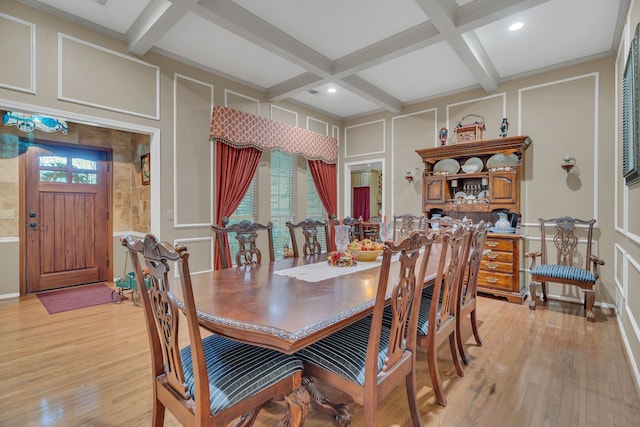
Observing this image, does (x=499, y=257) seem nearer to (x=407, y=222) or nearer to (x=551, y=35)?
(x=407, y=222)

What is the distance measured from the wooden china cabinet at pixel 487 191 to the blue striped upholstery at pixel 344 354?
2735 mm

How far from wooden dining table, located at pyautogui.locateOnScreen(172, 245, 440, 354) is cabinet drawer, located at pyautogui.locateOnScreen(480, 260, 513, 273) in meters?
2.17

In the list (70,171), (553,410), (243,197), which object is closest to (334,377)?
(553,410)

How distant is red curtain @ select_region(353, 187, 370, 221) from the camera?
8906 millimetres

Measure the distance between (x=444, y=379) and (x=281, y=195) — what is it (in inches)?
137

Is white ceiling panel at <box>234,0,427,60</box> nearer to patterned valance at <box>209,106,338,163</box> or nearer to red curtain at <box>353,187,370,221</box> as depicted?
patterned valance at <box>209,106,338,163</box>

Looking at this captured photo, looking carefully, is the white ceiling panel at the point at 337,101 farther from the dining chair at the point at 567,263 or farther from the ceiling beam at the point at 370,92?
the dining chair at the point at 567,263

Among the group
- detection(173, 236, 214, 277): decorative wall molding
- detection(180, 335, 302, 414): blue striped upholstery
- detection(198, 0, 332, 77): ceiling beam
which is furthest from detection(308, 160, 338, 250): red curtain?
detection(180, 335, 302, 414): blue striped upholstery

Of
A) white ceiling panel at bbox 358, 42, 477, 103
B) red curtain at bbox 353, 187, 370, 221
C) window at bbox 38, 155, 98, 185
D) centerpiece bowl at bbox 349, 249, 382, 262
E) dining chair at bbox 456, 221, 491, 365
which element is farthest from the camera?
red curtain at bbox 353, 187, 370, 221

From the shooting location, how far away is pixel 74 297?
13.0 ft

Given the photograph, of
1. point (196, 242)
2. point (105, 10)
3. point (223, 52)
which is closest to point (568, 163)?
point (223, 52)

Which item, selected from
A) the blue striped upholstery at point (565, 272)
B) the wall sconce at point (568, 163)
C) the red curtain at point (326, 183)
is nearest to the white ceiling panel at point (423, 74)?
the wall sconce at point (568, 163)

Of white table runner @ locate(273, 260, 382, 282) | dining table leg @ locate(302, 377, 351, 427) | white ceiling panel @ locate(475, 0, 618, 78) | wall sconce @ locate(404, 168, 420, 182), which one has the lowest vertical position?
dining table leg @ locate(302, 377, 351, 427)

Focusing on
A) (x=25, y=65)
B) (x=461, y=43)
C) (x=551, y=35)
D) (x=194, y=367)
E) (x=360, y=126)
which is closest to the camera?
(x=194, y=367)
